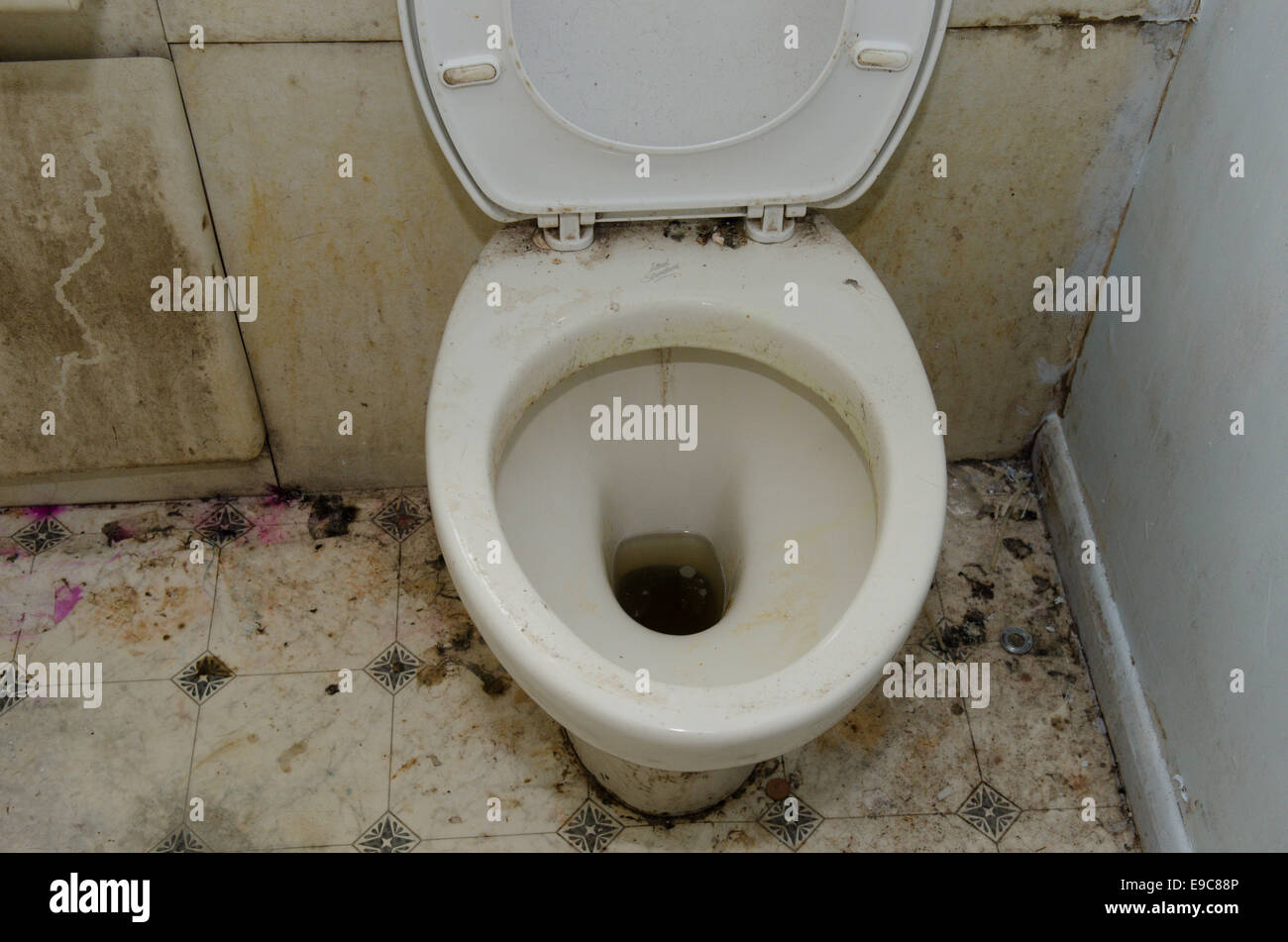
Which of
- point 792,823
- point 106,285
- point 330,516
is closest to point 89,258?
point 106,285

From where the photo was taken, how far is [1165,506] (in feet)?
3.89

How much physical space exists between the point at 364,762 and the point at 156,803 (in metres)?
0.22

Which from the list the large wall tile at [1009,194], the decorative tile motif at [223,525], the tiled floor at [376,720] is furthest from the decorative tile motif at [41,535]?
the large wall tile at [1009,194]

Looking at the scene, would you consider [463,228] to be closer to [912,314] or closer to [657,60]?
[657,60]

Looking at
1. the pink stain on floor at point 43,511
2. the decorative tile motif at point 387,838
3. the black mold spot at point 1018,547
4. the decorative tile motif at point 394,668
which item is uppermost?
the black mold spot at point 1018,547

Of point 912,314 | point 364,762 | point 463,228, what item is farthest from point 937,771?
point 463,228

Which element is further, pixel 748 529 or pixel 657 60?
pixel 748 529

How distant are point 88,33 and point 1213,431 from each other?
109cm

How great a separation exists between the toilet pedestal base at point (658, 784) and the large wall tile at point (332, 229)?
478 mm

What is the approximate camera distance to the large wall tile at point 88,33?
1.03m

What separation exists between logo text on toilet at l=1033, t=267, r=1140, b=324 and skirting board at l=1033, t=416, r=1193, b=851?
0.56 feet

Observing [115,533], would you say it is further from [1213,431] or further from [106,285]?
[1213,431]

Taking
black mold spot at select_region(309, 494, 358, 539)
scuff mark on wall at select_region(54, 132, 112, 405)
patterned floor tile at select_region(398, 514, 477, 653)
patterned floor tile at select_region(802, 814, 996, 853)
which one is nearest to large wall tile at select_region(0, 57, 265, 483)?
scuff mark on wall at select_region(54, 132, 112, 405)

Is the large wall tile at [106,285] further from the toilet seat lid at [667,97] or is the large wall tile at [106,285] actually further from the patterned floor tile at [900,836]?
the patterned floor tile at [900,836]
